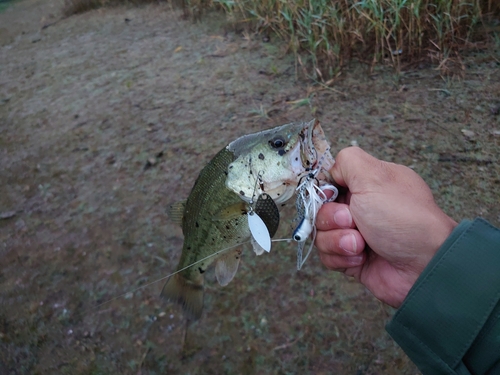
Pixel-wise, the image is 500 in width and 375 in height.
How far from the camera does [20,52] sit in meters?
5.83

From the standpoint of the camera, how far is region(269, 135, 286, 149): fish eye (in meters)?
1.44

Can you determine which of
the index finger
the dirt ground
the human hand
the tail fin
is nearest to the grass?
the dirt ground

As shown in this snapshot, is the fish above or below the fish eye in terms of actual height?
below

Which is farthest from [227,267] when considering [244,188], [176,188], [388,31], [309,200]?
[388,31]

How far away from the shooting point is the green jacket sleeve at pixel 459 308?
3.59 feet

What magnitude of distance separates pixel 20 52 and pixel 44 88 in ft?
5.59

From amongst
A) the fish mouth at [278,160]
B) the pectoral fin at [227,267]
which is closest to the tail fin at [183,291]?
the pectoral fin at [227,267]

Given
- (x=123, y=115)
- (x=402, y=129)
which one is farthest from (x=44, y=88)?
(x=402, y=129)

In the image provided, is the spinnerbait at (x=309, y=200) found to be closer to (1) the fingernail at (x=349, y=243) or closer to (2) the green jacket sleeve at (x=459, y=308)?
(1) the fingernail at (x=349, y=243)

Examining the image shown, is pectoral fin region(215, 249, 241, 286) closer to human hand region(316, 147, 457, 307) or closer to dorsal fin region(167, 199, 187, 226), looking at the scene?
dorsal fin region(167, 199, 187, 226)

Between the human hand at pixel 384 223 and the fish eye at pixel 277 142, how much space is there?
218 millimetres

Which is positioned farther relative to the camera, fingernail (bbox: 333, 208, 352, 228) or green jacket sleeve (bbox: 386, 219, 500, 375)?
fingernail (bbox: 333, 208, 352, 228)

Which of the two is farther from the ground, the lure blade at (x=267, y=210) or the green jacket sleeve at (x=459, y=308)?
the lure blade at (x=267, y=210)

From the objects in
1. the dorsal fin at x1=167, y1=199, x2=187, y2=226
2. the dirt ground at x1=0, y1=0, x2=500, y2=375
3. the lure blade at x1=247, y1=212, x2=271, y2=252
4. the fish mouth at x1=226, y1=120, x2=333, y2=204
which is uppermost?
the fish mouth at x1=226, y1=120, x2=333, y2=204
